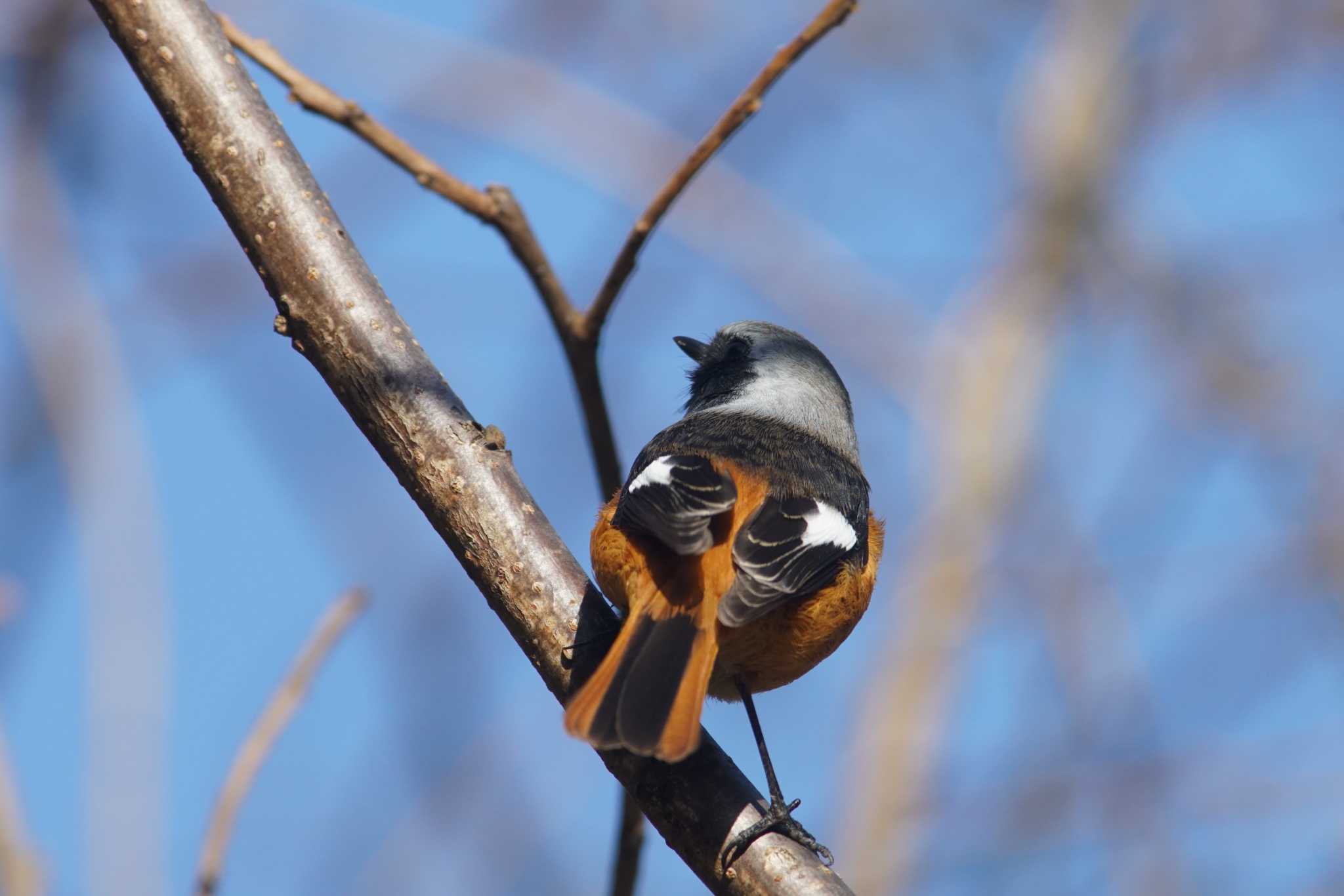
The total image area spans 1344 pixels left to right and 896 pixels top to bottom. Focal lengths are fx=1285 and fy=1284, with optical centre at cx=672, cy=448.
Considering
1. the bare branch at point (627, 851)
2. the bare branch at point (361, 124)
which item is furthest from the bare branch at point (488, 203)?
the bare branch at point (627, 851)

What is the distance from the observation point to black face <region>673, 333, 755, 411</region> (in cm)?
457

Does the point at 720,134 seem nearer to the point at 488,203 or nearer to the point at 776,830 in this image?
the point at 488,203

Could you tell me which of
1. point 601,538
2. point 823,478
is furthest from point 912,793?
point 601,538

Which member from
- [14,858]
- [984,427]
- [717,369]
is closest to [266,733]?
[14,858]

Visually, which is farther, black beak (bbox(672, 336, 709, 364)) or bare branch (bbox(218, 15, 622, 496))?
black beak (bbox(672, 336, 709, 364))

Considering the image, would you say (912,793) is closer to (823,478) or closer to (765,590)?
(823,478)

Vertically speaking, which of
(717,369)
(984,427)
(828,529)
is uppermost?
(984,427)

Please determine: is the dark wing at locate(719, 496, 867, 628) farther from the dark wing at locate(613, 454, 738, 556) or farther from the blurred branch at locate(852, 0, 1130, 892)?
the blurred branch at locate(852, 0, 1130, 892)

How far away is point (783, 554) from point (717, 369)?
5.41 feet

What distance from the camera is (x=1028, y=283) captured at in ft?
30.5

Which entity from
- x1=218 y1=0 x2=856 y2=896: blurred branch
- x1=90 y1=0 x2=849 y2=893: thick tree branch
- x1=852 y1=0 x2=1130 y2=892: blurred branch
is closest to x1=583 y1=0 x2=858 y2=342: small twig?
x1=218 y1=0 x2=856 y2=896: blurred branch

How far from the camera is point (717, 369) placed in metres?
4.75

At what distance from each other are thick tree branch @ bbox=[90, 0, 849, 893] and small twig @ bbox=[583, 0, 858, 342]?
584mm

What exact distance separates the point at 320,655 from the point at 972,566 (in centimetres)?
602
